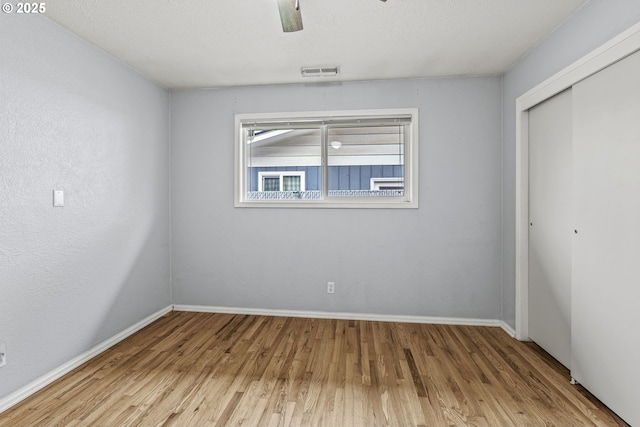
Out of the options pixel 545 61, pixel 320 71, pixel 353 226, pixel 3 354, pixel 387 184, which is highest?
pixel 320 71

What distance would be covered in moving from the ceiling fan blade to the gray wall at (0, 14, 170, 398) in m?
1.66

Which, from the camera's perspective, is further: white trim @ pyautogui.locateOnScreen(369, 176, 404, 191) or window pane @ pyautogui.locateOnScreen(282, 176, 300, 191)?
window pane @ pyautogui.locateOnScreen(282, 176, 300, 191)

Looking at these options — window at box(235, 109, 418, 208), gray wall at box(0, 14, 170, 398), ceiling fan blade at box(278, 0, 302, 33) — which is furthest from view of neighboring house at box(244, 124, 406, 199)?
ceiling fan blade at box(278, 0, 302, 33)

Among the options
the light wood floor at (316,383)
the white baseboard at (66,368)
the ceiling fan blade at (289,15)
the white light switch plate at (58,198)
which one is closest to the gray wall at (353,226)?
the light wood floor at (316,383)

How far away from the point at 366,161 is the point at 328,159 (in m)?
0.41

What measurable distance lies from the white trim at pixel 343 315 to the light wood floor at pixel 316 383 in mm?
176

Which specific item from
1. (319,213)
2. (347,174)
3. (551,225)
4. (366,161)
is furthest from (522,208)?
(319,213)

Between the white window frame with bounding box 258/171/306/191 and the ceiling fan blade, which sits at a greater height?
the ceiling fan blade

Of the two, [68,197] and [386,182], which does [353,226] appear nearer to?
[386,182]

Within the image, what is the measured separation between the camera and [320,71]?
2928mm

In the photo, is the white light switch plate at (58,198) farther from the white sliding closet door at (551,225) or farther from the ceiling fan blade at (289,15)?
the white sliding closet door at (551,225)

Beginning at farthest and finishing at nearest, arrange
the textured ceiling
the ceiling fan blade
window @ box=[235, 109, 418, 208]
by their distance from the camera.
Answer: window @ box=[235, 109, 418, 208] → the textured ceiling → the ceiling fan blade

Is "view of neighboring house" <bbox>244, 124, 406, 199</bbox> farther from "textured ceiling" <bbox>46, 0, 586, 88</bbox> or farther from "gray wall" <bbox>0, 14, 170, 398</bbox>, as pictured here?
"gray wall" <bbox>0, 14, 170, 398</bbox>

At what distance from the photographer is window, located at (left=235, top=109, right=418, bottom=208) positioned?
322 cm
